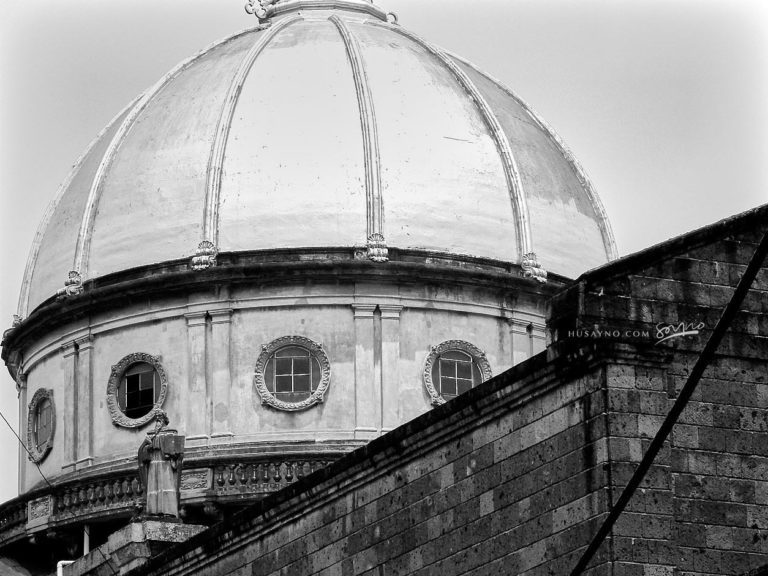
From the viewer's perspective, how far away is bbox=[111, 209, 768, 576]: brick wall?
24.8 meters

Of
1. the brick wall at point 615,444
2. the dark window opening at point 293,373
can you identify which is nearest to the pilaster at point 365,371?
the dark window opening at point 293,373

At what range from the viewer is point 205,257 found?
159ft

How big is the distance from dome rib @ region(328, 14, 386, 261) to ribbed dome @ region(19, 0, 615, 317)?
3 centimetres

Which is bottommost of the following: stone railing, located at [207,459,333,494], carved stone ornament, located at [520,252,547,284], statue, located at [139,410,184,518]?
statue, located at [139,410,184,518]

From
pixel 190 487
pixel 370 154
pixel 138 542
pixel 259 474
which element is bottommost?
pixel 138 542

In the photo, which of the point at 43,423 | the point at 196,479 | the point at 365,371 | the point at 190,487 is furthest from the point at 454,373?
the point at 43,423

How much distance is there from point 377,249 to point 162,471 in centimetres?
939

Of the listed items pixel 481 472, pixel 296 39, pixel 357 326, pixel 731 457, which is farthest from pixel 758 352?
pixel 296 39

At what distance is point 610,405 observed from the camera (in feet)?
82.0

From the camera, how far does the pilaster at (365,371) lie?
157 ft

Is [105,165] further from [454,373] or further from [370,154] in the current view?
[454,373]
